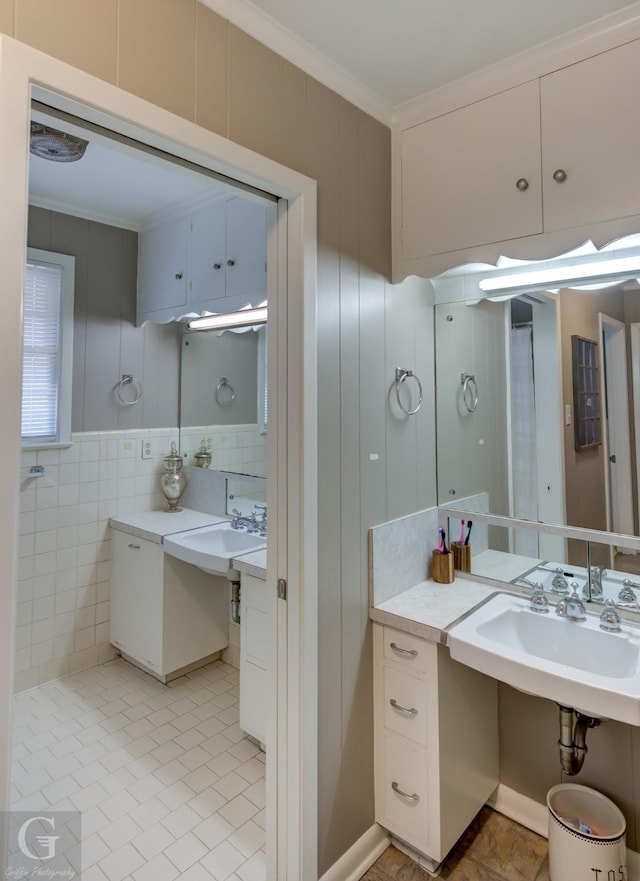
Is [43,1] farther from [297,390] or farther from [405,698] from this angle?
[405,698]

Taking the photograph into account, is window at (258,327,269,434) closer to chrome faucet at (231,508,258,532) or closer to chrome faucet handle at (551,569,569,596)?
chrome faucet at (231,508,258,532)

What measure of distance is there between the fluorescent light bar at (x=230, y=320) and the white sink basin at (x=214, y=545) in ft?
3.85

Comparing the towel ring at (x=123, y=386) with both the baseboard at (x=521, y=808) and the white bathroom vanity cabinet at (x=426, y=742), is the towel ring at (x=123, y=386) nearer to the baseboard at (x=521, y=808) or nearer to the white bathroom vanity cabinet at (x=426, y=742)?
the white bathroom vanity cabinet at (x=426, y=742)

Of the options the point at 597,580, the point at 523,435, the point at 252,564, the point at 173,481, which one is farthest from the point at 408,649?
the point at 173,481

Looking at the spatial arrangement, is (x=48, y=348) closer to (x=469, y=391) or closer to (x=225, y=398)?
(x=225, y=398)

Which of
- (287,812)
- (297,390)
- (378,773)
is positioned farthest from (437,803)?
(297,390)

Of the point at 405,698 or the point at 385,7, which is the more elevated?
the point at 385,7

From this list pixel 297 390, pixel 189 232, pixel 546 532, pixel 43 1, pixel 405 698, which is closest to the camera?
pixel 43 1

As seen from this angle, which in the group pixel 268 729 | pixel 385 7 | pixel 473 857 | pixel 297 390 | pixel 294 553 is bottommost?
pixel 473 857

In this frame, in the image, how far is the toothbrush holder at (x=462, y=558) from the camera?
6.44ft

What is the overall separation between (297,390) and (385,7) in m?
1.05

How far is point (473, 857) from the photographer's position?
163 centimetres

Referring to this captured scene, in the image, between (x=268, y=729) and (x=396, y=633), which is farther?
(x=396, y=633)

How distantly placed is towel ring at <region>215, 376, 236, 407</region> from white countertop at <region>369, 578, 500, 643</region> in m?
1.63
